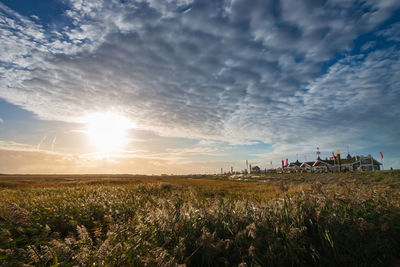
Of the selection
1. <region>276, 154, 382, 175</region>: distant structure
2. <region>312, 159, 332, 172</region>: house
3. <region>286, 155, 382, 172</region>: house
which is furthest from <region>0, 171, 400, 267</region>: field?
<region>312, 159, 332, 172</region>: house

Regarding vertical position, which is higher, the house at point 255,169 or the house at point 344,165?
the house at point 344,165

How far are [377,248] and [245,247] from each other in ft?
8.09

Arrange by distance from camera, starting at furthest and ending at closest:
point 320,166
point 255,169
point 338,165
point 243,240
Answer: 1. point 255,169
2. point 320,166
3. point 338,165
4. point 243,240

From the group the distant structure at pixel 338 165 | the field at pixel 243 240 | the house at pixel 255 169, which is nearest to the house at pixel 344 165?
the distant structure at pixel 338 165

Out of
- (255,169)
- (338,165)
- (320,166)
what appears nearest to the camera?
(338,165)

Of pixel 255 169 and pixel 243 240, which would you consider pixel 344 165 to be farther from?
pixel 243 240

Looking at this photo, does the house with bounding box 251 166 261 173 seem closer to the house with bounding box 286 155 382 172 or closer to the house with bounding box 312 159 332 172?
the house with bounding box 286 155 382 172

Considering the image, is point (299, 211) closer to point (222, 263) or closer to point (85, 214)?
point (222, 263)

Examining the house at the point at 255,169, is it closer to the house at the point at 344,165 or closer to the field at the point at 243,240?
the house at the point at 344,165

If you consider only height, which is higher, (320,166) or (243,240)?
(320,166)

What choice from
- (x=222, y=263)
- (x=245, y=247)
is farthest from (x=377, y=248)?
(x=222, y=263)

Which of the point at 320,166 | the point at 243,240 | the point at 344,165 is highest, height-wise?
the point at 344,165

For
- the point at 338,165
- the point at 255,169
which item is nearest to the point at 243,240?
the point at 338,165

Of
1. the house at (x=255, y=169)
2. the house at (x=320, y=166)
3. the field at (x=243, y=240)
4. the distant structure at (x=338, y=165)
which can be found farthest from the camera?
the house at (x=255, y=169)
